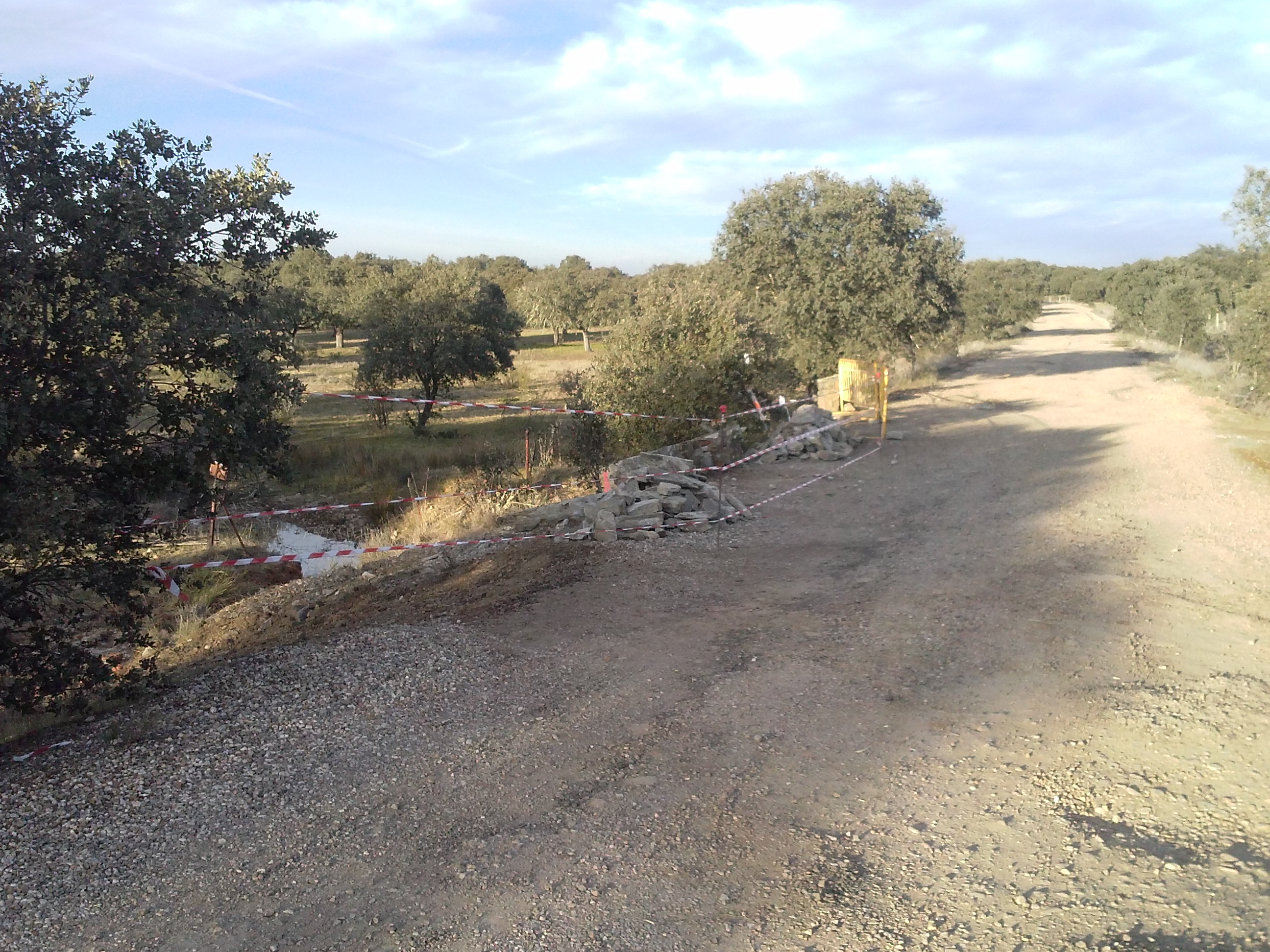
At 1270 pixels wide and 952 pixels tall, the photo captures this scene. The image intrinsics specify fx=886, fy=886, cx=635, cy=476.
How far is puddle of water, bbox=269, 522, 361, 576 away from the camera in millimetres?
13258

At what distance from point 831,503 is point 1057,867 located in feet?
28.9

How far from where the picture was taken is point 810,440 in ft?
53.7

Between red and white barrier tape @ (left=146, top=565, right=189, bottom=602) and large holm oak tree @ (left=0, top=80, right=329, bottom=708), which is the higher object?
large holm oak tree @ (left=0, top=80, right=329, bottom=708)

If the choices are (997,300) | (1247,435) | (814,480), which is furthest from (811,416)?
(997,300)

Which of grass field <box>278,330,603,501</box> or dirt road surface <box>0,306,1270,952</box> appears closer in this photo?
dirt road surface <box>0,306,1270,952</box>

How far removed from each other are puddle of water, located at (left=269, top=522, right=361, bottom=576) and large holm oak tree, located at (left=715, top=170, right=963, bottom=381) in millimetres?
12294

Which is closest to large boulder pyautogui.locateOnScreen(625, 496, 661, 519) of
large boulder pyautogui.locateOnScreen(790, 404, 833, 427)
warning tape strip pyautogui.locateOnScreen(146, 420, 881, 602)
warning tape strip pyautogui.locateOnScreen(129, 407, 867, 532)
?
warning tape strip pyautogui.locateOnScreen(146, 420, 881, 602)

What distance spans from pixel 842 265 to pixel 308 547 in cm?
1581

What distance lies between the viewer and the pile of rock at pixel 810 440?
53.1ft

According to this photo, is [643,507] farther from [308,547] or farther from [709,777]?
[308,547]

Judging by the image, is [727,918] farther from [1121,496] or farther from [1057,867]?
[1121,496]

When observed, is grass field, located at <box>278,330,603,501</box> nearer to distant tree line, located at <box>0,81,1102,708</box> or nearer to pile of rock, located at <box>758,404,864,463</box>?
distant tree line, located at <box>0,81,1102,708</box>

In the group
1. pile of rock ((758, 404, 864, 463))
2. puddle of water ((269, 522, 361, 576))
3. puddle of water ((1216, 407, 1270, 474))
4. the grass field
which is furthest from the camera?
the grass field

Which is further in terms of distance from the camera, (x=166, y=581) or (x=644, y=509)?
(x=644, y=509)
